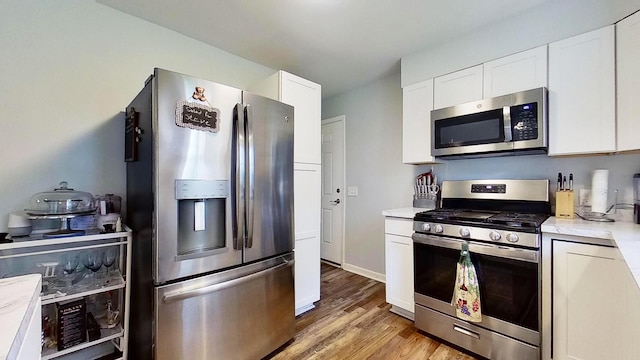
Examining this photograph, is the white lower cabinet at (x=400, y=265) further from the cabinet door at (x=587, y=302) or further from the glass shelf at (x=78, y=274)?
the glass shelf at (x=78, y=274)

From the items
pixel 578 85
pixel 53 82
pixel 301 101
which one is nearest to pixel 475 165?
pixel 578 85

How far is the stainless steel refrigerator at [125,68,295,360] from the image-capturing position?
137 cm

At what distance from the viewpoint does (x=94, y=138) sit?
1.92m

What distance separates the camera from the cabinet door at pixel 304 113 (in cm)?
233

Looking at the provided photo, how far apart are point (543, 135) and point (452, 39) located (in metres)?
1.15

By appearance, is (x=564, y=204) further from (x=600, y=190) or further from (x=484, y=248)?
(x=484, y=248)

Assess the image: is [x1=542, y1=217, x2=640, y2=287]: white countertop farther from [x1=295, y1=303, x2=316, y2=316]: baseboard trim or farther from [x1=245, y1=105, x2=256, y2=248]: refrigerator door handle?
[x1=295, y1=303, x2=316, y2=316]: baseboard trim

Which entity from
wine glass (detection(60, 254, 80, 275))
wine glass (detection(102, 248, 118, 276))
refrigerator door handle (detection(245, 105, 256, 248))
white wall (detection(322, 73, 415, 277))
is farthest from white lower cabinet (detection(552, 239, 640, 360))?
wine glass (detection(60, 254, 80, 275))

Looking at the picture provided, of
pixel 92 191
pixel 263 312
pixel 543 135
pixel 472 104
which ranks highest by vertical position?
pixel 472 104

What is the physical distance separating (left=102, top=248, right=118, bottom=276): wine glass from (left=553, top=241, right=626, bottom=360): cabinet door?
287 centimetres

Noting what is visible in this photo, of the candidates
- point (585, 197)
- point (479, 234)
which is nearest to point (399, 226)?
point (479, 234)

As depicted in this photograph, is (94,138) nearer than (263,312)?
No

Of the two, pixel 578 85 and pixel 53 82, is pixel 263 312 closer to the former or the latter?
pixel 53 82

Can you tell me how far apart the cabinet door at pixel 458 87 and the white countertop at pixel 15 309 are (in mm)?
2723
